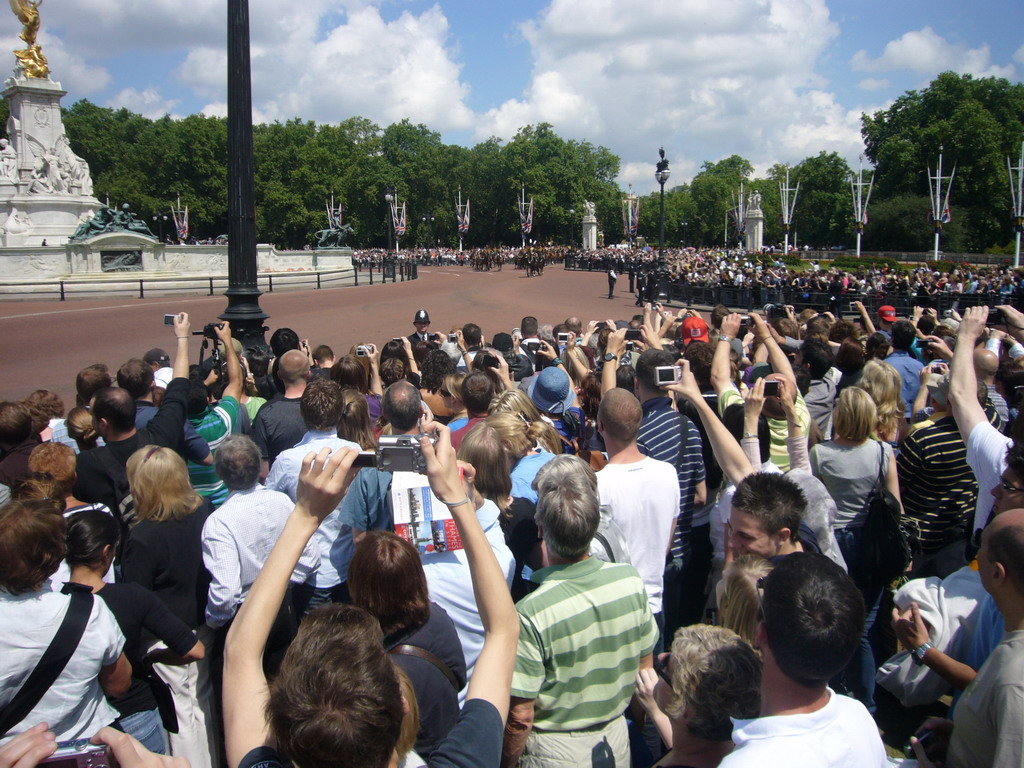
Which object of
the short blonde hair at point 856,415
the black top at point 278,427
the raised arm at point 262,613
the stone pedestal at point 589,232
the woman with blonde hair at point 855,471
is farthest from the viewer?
the stone pedestal at point 589,232

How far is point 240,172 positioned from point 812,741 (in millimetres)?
9197

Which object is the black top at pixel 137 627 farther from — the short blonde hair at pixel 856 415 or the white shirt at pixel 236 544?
the short blonde hair at pixel 856 415

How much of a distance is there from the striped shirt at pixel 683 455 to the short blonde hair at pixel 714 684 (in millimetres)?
2183

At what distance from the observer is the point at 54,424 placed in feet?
18.8

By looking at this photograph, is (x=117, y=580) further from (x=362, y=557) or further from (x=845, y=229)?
(x=845, y=229)

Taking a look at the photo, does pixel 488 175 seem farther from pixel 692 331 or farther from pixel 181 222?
pixel 692 331

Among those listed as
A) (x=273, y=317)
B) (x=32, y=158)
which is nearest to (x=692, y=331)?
(x=273, y=317)

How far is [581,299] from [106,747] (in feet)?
105

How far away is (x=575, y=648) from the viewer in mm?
2686

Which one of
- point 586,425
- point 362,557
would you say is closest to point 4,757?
point 362,557

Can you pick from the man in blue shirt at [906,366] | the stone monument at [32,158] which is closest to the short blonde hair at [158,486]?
the man in blue shirt at [906,366]

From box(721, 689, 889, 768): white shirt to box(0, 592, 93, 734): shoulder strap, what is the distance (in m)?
2.30

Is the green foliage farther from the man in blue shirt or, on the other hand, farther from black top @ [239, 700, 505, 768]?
black top @ [239, 700, 505, 768]

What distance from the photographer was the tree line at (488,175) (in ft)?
222
